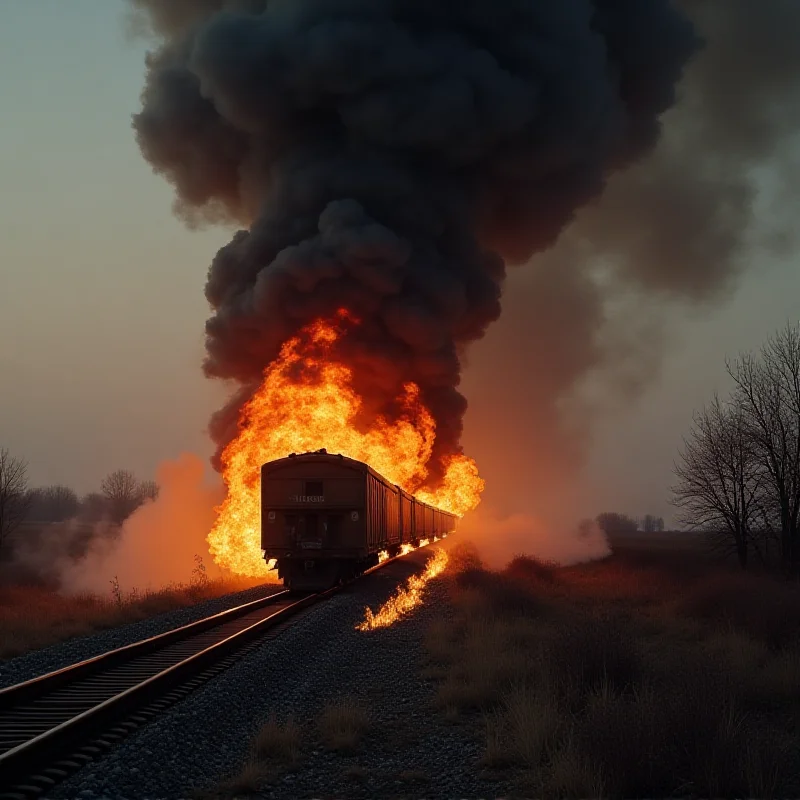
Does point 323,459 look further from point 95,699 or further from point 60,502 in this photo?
point 60,502

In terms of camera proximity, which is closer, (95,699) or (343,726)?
(343,726)

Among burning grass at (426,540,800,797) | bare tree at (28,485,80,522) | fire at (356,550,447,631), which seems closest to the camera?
burning grass at (426,540,800,797)

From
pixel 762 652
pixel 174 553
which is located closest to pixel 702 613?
pixel 762 652

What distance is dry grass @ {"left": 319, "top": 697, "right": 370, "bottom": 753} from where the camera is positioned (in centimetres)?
673

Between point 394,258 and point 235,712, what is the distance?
22672 mm

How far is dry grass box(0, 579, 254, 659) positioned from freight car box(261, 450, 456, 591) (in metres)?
2.35

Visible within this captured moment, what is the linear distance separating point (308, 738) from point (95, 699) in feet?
8.58

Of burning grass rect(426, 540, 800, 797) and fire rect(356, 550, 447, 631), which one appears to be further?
fire rect(356, 550, 447, 631)

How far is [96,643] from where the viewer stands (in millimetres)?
11945

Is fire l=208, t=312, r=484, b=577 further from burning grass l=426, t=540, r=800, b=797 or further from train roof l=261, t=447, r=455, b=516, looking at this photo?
burning grass l=426, t=540, r=800, b=797

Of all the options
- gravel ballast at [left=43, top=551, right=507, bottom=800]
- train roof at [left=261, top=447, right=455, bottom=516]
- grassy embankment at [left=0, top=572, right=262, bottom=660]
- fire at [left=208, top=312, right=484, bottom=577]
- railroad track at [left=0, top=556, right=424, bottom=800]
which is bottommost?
gravel ballast at [left=43, top=551, right=507, bottom=800]

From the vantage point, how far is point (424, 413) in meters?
31.0

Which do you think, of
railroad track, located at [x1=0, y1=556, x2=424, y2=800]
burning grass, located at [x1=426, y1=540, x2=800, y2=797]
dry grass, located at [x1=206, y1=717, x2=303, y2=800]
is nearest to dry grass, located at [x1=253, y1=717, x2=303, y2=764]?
dry grass, located at [x1=206, y1=717, x2=303, y2=800]

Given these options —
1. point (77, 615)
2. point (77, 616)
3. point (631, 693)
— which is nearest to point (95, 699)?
point (631, 693)
